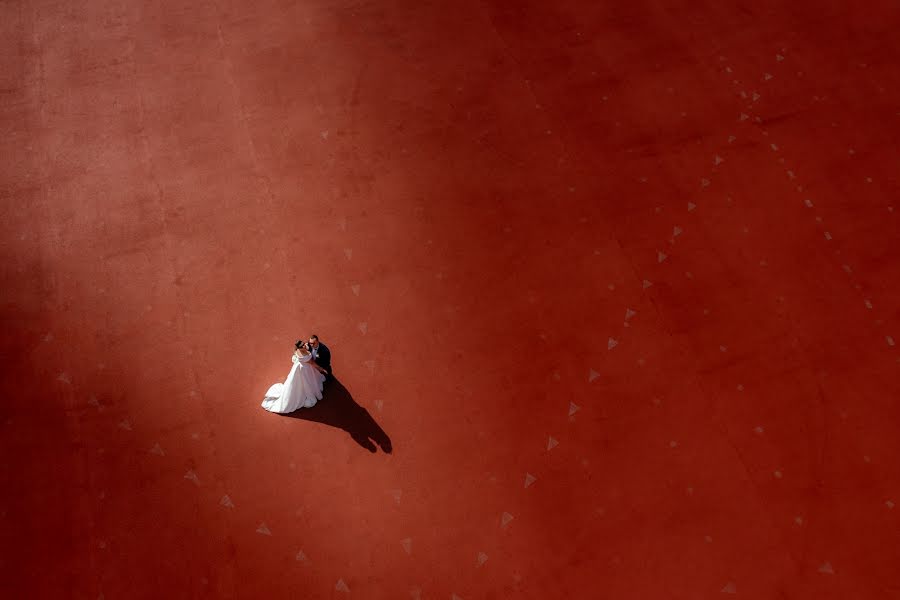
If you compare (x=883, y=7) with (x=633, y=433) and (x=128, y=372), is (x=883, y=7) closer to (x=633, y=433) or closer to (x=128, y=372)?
(x=633, y=433)

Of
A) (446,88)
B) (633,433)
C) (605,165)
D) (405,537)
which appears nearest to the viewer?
(405,537)

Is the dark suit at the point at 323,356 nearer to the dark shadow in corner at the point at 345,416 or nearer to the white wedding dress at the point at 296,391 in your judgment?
the white wedding dress at the point at 296,391

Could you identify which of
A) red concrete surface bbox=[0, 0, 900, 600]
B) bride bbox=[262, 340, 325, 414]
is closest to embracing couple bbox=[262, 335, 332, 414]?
bride bbox=[262, 340, 325, 414]

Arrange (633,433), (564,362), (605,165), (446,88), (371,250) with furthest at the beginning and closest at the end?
(446,88) < (605,165) < (371,250) < (564,362) < (633,433)

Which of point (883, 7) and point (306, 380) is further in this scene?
point (883, 7)

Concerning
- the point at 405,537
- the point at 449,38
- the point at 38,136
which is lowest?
the point at 405,537

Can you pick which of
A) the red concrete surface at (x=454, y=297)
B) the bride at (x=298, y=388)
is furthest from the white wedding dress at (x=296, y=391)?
the red concrete surface at (x=454, y=297)

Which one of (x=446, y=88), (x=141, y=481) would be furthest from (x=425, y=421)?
(x=446, y=88)

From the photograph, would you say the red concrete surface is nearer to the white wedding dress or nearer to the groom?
the white wedding dress
